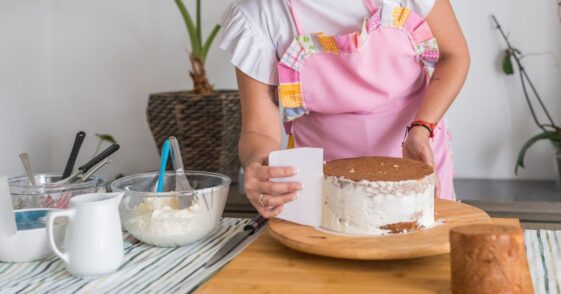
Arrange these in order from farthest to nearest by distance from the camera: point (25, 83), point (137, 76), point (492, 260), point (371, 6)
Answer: point (137, 76) → point (25, 83) → point (371, 6) → point (492, 260)

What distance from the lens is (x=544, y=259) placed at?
40.5 inches

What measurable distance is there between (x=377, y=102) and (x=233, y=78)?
1.03 m

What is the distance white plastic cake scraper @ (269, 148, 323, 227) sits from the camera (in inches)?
43.5

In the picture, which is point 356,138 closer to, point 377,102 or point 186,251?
point 377,102

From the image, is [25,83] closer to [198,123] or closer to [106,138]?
[106,138]

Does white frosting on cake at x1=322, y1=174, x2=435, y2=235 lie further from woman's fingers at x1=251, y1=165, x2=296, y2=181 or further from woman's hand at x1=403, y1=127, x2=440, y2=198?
woman's hand at x1=403, y1=127, x2=440, y2=198

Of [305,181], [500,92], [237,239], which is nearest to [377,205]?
[305,181]

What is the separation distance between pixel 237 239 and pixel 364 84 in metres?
0.50

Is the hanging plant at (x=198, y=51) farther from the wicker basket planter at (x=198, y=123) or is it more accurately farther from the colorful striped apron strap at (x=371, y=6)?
the colorful striped apron strap at (x=371, y=6)

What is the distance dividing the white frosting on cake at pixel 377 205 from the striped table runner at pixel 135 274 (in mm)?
177

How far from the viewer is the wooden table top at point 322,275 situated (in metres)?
0.91

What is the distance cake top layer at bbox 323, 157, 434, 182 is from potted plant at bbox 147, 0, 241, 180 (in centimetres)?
103

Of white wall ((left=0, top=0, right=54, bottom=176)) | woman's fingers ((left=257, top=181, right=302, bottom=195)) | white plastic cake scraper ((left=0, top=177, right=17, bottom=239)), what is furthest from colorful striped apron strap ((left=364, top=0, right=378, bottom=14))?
white wall ((left=0, top=0, right=54, bottom=176))

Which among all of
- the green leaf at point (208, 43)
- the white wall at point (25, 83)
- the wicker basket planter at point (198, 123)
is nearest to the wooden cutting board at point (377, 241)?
the wicker basket planter at point (198, 123)
